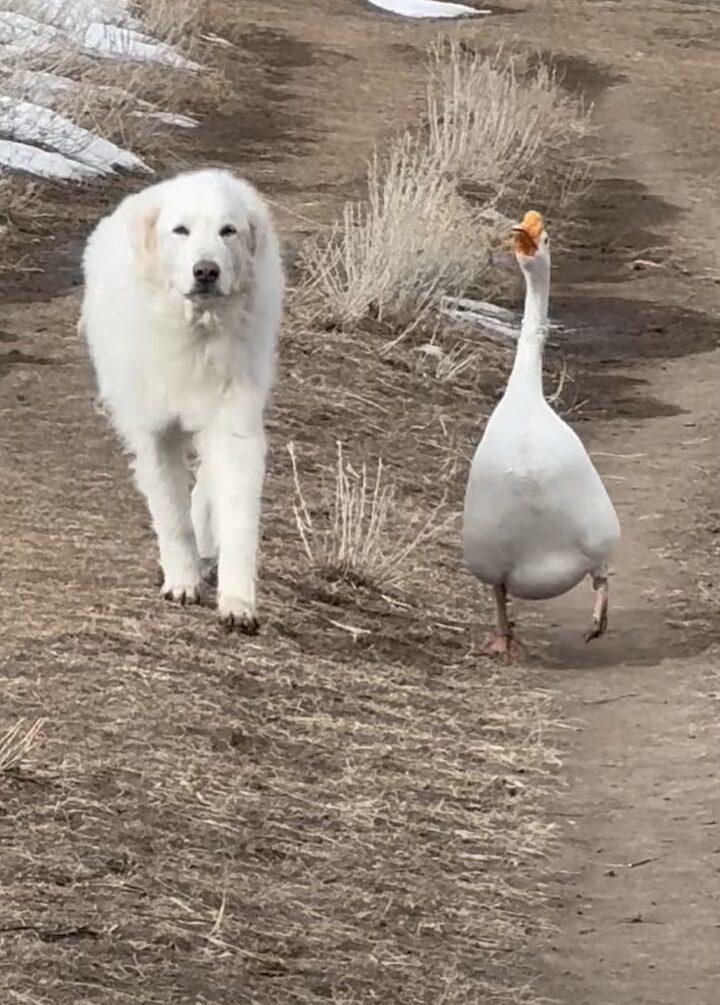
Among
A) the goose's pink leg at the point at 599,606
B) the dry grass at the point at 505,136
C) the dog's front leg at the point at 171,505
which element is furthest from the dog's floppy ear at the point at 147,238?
the dry grass at the point at 505,136

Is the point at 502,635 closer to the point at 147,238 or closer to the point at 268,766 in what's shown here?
the point at 268,766

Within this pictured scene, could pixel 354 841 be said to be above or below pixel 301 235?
above

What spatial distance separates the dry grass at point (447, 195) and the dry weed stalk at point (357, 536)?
294cm

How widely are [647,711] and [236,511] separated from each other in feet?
4.42

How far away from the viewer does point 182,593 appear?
21.7ft

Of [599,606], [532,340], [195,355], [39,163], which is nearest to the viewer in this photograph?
[195,355]

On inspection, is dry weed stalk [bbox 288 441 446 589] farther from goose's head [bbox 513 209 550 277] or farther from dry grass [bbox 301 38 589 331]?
dry grass [bbox 301 38 589 331]

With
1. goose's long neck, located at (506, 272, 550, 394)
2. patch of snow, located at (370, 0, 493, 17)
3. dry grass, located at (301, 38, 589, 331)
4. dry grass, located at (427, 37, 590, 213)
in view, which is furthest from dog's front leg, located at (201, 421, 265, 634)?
patch of snow, located at (370, 0, 493, 17)

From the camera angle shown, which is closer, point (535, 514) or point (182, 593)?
point (182, 593)

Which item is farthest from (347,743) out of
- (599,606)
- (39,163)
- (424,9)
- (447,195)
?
(424,9)

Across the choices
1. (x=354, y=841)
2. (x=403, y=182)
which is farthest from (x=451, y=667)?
(x=403, y=182)

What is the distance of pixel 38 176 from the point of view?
1424 centimetres

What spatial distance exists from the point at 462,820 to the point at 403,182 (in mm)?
7631

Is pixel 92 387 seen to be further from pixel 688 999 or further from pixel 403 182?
pixel 688 999
